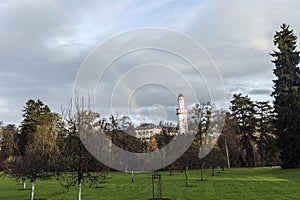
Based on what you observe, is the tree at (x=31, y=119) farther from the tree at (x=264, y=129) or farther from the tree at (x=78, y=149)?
the tree at (x=78, y=149)

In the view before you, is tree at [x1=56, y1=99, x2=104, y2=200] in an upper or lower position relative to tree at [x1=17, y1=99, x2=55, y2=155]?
lower

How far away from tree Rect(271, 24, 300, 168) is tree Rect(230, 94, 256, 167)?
14.1 meters

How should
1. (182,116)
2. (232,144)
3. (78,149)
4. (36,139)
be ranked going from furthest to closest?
(232,144), (36,139), (182,116), (78,149)

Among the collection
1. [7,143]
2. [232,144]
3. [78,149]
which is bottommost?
[78,149]

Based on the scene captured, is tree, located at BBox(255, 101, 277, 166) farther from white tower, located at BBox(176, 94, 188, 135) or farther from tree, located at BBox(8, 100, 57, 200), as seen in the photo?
tree, located at BBox(8, 100, 57, 200)

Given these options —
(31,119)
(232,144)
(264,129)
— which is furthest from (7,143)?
(264,129)

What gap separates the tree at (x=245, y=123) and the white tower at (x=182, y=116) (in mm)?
15432

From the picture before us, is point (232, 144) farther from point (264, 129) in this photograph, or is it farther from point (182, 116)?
point (182, 116)

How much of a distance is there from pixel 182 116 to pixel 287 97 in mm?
13669

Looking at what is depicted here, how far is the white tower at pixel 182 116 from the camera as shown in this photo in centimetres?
3736

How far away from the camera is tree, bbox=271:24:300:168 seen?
122 ft

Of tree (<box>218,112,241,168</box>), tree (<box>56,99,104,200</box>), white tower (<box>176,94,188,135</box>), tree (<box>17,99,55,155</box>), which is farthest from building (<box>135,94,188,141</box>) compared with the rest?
tree (<box>17,99,55,155</box>)

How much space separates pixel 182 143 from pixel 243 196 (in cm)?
1583

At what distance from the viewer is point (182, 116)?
144 ft
